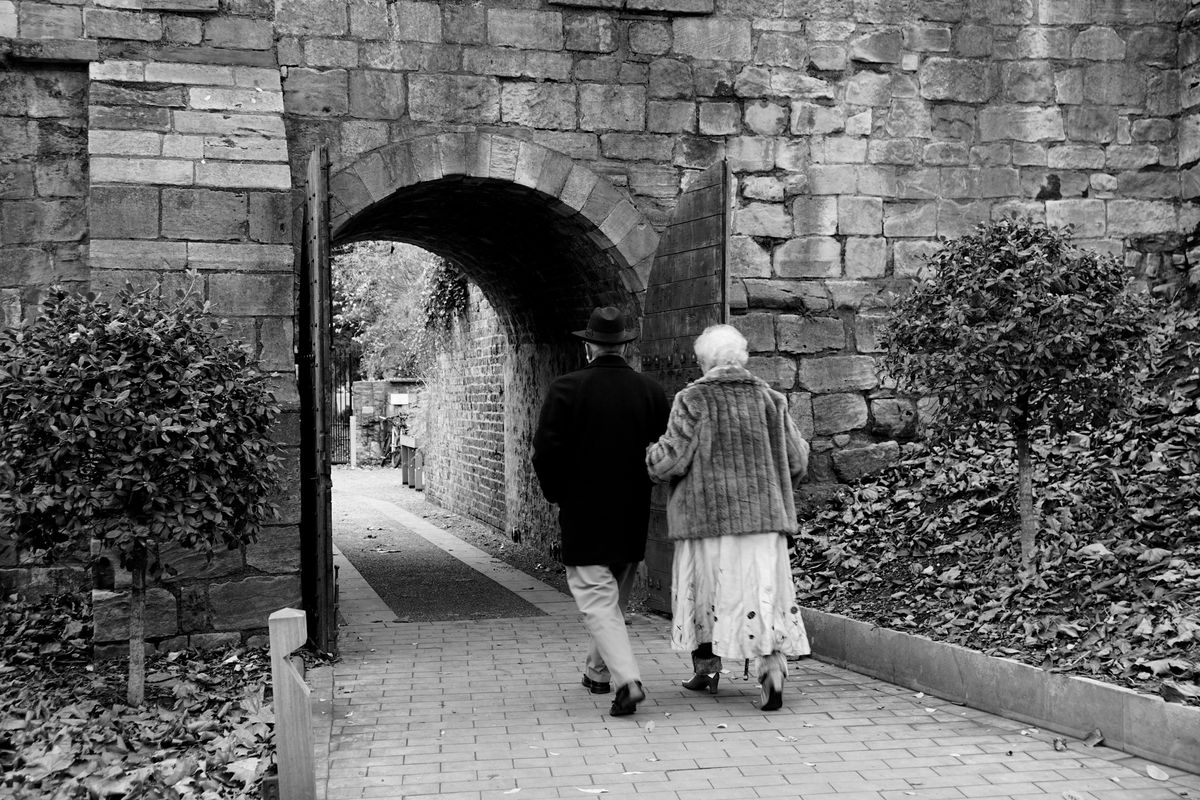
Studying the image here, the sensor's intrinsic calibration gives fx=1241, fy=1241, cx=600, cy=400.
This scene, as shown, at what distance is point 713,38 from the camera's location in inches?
340

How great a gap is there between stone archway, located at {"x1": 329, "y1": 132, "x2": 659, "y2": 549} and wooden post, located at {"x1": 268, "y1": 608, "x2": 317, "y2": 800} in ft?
14.2

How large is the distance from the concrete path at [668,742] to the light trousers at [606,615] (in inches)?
9.0

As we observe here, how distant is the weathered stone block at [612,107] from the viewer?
8.41 m

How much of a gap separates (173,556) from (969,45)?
6.50 meters

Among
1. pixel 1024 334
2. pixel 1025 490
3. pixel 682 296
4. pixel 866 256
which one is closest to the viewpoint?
pixel 1024 334

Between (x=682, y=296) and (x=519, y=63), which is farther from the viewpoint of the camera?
(x=519, y=63)

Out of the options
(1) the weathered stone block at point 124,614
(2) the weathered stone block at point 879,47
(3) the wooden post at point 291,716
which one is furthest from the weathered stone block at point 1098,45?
(3) the wooden post at point 291,716

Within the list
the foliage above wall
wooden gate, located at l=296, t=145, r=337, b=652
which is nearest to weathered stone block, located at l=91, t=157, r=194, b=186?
wooden gate, located at l=296, t=145, r=337, b=652

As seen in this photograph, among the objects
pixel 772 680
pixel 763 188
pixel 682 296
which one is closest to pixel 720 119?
pixel 763 188

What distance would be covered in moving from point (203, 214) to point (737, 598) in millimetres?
3756

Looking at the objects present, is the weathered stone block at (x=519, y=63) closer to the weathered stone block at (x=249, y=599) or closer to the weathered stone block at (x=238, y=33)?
the weathered stone block at (x=238, y=33)

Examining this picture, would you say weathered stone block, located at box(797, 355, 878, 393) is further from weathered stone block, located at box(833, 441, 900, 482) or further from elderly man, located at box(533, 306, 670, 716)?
elderly man, located at box(533, 306, 670, 716)

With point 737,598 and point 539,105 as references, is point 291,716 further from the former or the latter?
point 539,105

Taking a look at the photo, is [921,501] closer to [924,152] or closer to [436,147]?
[924,152]
